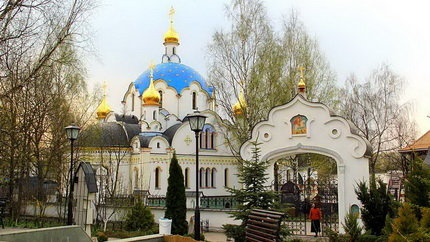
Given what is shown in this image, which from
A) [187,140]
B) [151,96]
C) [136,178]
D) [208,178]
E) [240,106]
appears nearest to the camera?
[240,106]

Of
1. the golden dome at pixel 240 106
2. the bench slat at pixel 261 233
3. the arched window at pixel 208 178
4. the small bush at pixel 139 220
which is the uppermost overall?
the golden dome at pixel 240 106

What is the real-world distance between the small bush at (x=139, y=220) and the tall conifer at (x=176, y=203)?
119cm

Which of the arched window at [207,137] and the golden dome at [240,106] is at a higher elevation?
the golden dome at [240,106]

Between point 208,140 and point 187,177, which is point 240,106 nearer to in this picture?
point 187,177

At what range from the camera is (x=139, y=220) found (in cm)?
1541

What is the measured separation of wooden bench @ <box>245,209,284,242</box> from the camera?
7602 millimetres

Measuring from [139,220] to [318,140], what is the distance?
690 cm

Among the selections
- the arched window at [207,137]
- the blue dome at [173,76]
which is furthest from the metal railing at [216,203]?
the blue dome at [173,76]

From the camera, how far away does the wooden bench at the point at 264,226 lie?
7602 mm

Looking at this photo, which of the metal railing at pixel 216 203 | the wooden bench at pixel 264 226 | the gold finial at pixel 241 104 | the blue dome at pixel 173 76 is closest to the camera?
the wooden bench at pixel 264 226

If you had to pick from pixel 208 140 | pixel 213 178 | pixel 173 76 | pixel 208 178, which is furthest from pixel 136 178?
pixel 173 76

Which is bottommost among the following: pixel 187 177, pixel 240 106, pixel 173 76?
pixel 187 177

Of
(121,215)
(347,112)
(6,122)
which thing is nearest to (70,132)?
(6,122)

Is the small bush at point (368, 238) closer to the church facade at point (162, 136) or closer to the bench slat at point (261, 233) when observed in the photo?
the bench slat at point (261, 233)
